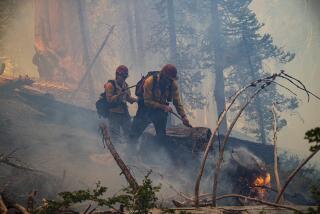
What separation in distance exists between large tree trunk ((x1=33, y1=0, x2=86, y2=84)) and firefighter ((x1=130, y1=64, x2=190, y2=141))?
13537 mm

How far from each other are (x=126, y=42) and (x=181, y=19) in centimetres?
498

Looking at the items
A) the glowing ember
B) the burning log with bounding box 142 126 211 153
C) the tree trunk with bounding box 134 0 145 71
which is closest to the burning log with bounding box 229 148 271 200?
the burning log with bounding box 142 126 211 153

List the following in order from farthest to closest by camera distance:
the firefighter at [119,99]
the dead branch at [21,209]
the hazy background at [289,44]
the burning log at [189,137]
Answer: the hazy background at [289,44]
the firefighter at [119,99]
the burning log at [189,137]
the dead branch at [21,209]

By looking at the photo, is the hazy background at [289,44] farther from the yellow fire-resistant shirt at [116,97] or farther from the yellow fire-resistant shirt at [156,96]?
the yellow fire-resistant shirt at [156,96]

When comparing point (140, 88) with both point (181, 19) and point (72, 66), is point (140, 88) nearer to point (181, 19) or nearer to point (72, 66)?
point (72, 66)

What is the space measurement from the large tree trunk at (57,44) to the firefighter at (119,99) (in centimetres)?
1236

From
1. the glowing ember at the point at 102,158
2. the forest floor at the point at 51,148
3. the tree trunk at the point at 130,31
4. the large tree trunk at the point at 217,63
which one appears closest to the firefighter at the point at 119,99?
the glowing ember at the point at 102,158

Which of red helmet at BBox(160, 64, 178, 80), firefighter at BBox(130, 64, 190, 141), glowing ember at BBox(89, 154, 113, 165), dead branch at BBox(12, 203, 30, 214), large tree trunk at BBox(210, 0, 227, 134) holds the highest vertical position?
large tree trunk at BBox(210, 0, 227, 134)

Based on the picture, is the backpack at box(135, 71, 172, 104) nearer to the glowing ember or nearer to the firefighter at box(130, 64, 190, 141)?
the firefighter at box(130, 64, 190, 141)

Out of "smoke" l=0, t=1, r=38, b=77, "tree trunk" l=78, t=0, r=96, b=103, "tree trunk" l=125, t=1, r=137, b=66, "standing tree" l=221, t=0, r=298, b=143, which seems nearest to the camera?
"standing tree" l=221, t=0, r=298, b=143

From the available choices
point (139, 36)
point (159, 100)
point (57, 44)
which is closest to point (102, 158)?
point (159, 100)

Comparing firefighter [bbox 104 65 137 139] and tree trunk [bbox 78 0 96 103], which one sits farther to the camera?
tree trunk [bbox 78 0 96 103]

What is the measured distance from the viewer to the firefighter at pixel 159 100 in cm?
823

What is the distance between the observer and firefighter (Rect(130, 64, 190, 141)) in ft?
27.0
